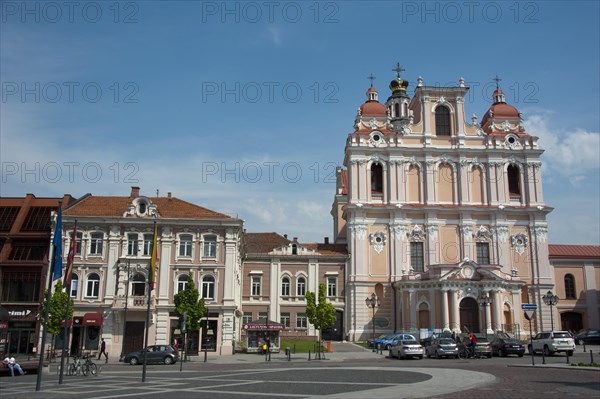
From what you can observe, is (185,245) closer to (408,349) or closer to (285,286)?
(285,286)

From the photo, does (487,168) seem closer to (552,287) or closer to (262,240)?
(552,287)

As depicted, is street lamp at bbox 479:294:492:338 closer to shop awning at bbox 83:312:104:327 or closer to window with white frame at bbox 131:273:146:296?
window with white frame at bbox 131:273:146:296

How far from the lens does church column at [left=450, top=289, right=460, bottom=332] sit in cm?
5532

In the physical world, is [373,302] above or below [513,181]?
below

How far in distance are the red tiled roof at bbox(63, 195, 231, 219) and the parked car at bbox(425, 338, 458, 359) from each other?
20.5 meters

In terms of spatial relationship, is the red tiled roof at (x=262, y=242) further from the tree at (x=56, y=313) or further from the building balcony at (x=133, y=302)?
the tree at (x=56, y=313)

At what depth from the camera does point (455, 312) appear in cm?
5553

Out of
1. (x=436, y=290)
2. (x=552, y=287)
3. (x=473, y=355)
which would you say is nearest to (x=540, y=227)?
(x=552, y=287)

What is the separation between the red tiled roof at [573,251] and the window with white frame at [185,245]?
41.9 m

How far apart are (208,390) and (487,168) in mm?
53316

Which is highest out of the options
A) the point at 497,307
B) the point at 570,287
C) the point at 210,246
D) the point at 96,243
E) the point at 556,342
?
the point at 96,243

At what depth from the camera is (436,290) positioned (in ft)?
186

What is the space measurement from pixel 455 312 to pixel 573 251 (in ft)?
71.7

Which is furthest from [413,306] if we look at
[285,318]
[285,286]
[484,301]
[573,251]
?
[573,251]
